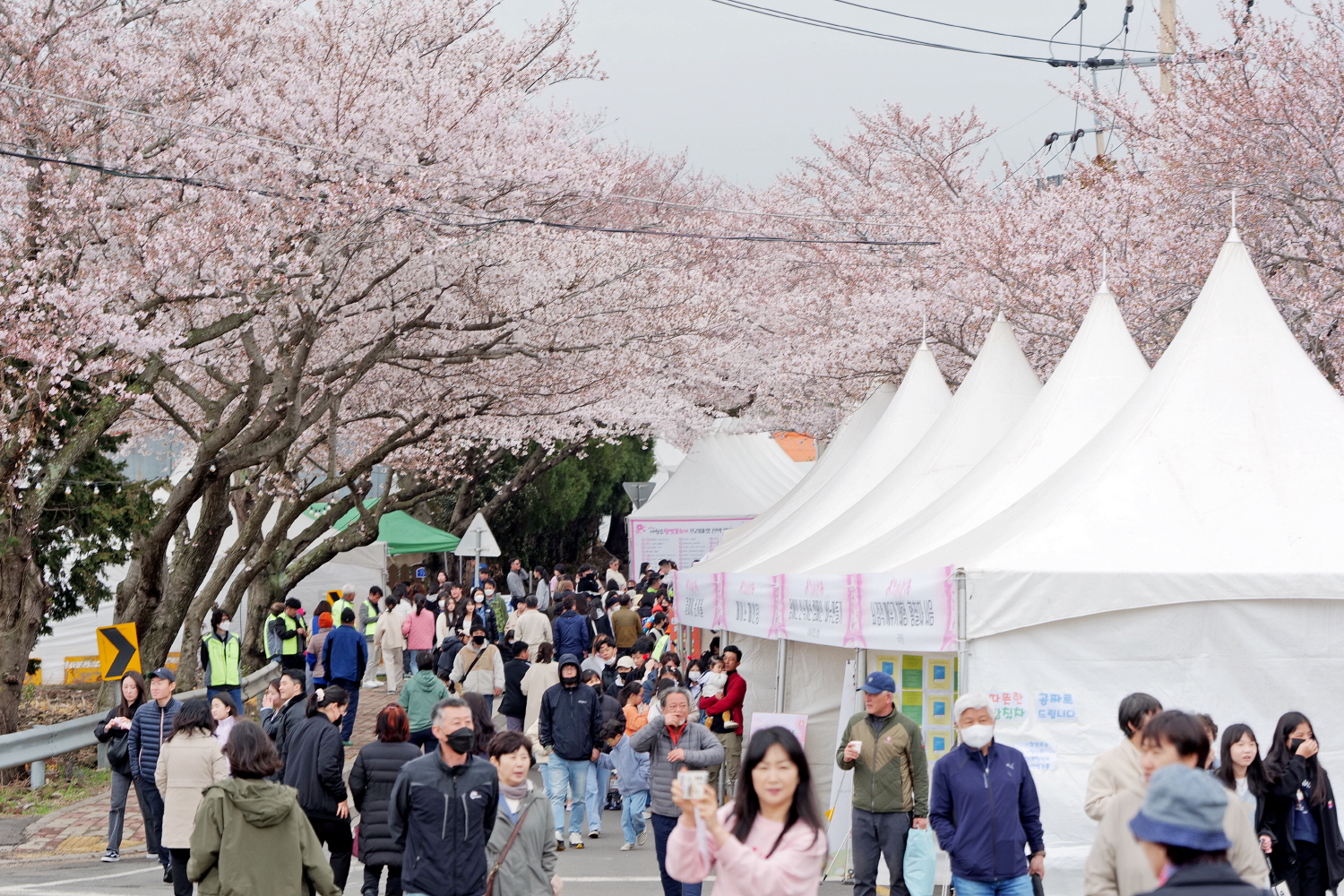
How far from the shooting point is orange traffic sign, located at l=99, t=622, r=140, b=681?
1459 cm

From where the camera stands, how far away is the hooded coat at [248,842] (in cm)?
638

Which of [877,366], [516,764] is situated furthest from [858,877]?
[877,366]

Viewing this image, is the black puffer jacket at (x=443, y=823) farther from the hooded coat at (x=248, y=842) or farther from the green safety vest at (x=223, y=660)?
the green safety vest at (x=223, y=660)

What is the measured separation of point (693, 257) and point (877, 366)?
348 inches

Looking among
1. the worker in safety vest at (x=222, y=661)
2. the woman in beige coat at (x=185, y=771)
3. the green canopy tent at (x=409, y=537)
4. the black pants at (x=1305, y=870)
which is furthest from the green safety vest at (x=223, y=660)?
the green canopy tent at (x=409, y=537)

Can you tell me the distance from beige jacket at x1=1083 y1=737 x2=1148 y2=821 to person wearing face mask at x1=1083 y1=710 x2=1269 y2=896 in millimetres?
1234

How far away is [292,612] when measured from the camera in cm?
1947

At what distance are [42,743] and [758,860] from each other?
466 inches

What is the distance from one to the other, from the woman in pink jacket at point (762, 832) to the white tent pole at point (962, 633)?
15.8ft

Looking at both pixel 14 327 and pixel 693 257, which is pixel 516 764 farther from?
pixel 693 257

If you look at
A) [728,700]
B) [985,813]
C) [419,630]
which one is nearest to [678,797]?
[985,813]

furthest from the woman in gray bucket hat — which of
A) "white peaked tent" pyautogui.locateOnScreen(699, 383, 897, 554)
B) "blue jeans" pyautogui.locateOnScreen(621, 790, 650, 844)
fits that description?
"white peaked tent" pyautogui.locateOnScreen(699, 383, 897, 554)

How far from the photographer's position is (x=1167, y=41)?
79.2 ft

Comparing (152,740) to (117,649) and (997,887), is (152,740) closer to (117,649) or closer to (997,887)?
(117,649)
